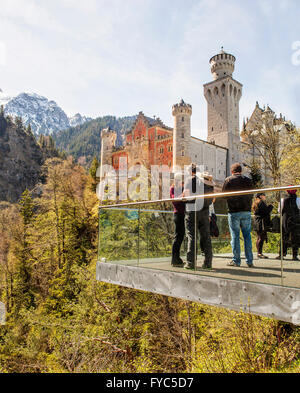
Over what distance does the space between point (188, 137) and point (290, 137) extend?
2585cm

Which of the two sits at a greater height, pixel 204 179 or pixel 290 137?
pixel 290 137

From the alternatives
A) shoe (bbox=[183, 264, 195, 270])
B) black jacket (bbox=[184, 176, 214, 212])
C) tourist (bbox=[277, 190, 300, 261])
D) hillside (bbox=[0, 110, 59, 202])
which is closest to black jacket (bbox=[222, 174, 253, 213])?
black jacket (bbox=[184, 176, 214, 212])

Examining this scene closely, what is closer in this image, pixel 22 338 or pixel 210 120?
pixel 22 338

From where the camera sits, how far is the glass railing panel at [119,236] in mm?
6842

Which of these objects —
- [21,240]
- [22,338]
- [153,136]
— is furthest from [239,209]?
[153,136]

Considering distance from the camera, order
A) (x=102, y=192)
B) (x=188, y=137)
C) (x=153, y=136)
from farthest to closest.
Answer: (x=153, y=136) < (x=188, y=137) < (x=102, y=192)

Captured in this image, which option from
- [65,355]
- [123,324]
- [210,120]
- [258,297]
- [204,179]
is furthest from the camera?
[210,120]

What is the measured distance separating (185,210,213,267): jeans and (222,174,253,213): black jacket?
0.48 meters

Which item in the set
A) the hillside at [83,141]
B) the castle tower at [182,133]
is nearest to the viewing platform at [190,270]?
the castle tower at [182,133]

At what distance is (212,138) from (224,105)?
593cm

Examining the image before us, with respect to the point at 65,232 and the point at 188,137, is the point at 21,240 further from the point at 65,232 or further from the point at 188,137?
the point at 188,137

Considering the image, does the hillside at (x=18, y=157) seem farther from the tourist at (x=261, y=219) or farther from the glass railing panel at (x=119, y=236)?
the tourist at (x=261, y=219)

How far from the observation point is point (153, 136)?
5147cm

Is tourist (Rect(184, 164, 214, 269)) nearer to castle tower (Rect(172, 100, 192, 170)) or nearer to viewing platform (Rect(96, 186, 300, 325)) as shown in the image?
viewing platform (Rect(96, 186, 300, 325))
